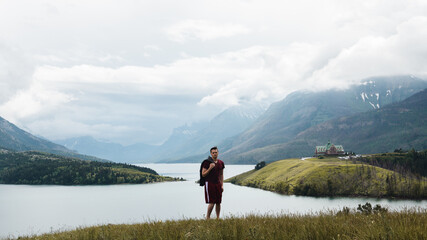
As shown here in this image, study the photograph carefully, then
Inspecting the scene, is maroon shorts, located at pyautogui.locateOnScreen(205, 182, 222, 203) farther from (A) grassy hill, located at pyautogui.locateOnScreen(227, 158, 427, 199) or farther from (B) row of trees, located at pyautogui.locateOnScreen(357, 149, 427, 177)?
(B) row of trees, located at pyautogui.locateOnScreen(357, 149, 427, 177)

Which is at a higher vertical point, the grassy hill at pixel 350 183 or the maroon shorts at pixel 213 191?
the maroon shorts at pixel 213 191

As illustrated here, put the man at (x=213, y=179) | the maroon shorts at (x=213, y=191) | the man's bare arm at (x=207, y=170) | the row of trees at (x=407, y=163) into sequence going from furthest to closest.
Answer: the row of trees at (x=407, y=163), the maroon shorts at (x=213, y=191), the man at (x=213, y=179), the man's bare arm at (x=207, y=170)

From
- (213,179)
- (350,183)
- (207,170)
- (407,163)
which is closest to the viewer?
(207,170)

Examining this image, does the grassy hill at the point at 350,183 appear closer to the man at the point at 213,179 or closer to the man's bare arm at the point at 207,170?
the man at the point at 213,179

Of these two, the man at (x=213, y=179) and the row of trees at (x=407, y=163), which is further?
the row of trees at (x=407, y=163)

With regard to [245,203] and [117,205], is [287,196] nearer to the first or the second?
[245,203]

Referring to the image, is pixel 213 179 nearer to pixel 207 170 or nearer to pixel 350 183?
pixel 207 170

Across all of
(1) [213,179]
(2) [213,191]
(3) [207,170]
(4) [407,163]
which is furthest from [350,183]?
(3) [207,170]

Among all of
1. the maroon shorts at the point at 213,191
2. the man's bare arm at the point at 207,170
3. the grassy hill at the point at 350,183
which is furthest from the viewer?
the grassy hill at the point at 350,183

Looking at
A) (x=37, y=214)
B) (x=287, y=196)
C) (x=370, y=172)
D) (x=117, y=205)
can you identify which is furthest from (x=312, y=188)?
(x=37, y=214)

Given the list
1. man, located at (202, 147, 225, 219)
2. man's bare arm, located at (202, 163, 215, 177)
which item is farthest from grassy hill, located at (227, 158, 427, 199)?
man's bare arm, located at (202, 163, 215, 177)

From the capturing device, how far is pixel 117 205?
156m

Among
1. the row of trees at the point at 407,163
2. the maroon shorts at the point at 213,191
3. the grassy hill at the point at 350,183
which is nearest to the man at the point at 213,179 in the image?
the maroon shorts at the point at 213,191

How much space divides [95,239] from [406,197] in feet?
486
